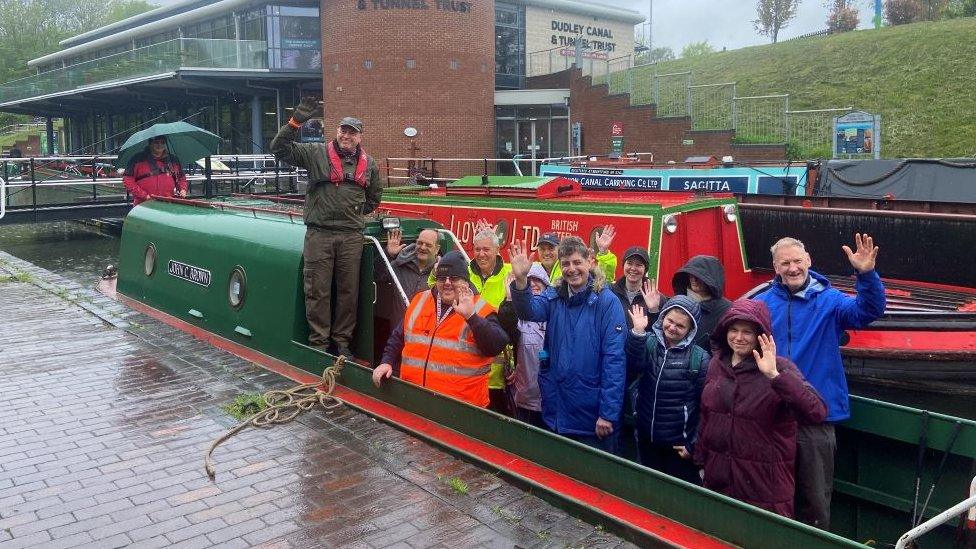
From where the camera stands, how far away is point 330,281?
250 inches

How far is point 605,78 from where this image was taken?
27.6 metres

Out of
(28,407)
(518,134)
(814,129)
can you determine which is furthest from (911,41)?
(28,407)

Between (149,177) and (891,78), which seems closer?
(149,177)

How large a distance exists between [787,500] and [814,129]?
62.2 feet

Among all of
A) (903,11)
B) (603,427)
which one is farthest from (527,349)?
(903,11)

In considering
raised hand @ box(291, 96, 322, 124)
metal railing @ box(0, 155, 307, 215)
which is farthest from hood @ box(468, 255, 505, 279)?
metal railing @ box(0, 155, 307, 215)

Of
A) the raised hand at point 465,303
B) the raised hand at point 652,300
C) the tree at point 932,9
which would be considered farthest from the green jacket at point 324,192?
the tree at point 932,9

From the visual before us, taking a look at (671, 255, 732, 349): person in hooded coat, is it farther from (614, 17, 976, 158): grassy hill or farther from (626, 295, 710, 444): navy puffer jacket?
(614, 17, 976, 158): grassy hill

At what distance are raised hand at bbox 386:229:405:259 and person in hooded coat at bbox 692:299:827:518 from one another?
304 centimetres

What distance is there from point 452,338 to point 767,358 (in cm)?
191

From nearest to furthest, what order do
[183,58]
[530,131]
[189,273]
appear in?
[189,273] < [183,58] < [530,131]

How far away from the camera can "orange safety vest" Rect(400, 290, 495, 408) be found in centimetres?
489

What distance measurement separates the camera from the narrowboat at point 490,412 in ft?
12.8

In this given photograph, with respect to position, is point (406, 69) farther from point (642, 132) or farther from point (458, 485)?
point (458, 485)
